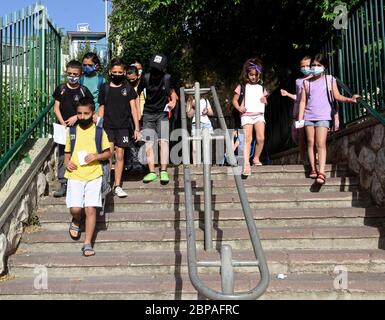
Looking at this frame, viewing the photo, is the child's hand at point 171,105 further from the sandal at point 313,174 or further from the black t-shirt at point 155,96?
the sandal at point 313,174

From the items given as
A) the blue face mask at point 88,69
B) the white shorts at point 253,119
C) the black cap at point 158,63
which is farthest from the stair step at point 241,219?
the blue face mask at point 88,69

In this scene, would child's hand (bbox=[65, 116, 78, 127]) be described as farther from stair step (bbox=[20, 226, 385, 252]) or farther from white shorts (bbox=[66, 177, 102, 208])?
stair step (bbox=[20, 226, 385, 252])

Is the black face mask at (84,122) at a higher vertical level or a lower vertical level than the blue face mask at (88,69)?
lower

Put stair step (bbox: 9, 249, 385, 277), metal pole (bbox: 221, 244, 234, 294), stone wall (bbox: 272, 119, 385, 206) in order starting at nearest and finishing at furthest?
metal pole (bbox: 221, 244, 234, 294) → stair step (bbox: 9, 249, 385, 277) → stone wall (bbox: 272, 119, 385, 206)

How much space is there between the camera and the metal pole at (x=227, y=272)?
234 centimetres

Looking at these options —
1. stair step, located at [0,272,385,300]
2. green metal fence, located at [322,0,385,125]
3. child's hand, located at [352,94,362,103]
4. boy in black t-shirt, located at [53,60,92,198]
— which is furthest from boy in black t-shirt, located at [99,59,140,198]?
green metal fence, located at [322,0,385,125]

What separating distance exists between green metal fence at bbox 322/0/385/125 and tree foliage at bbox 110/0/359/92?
1128mm

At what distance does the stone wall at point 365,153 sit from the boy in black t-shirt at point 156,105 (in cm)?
224

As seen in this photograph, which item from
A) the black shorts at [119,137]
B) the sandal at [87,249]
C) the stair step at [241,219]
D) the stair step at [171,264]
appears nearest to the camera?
the stair step at [171,264]

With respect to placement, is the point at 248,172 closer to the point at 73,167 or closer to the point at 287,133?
the point at 73,167

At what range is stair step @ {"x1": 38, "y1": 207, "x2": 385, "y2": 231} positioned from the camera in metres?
4.57

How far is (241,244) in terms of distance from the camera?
4305 mm

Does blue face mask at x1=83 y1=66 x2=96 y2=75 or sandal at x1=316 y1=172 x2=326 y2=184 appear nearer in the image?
sandal at x1=316 y1=172 x2=326 y2=184
